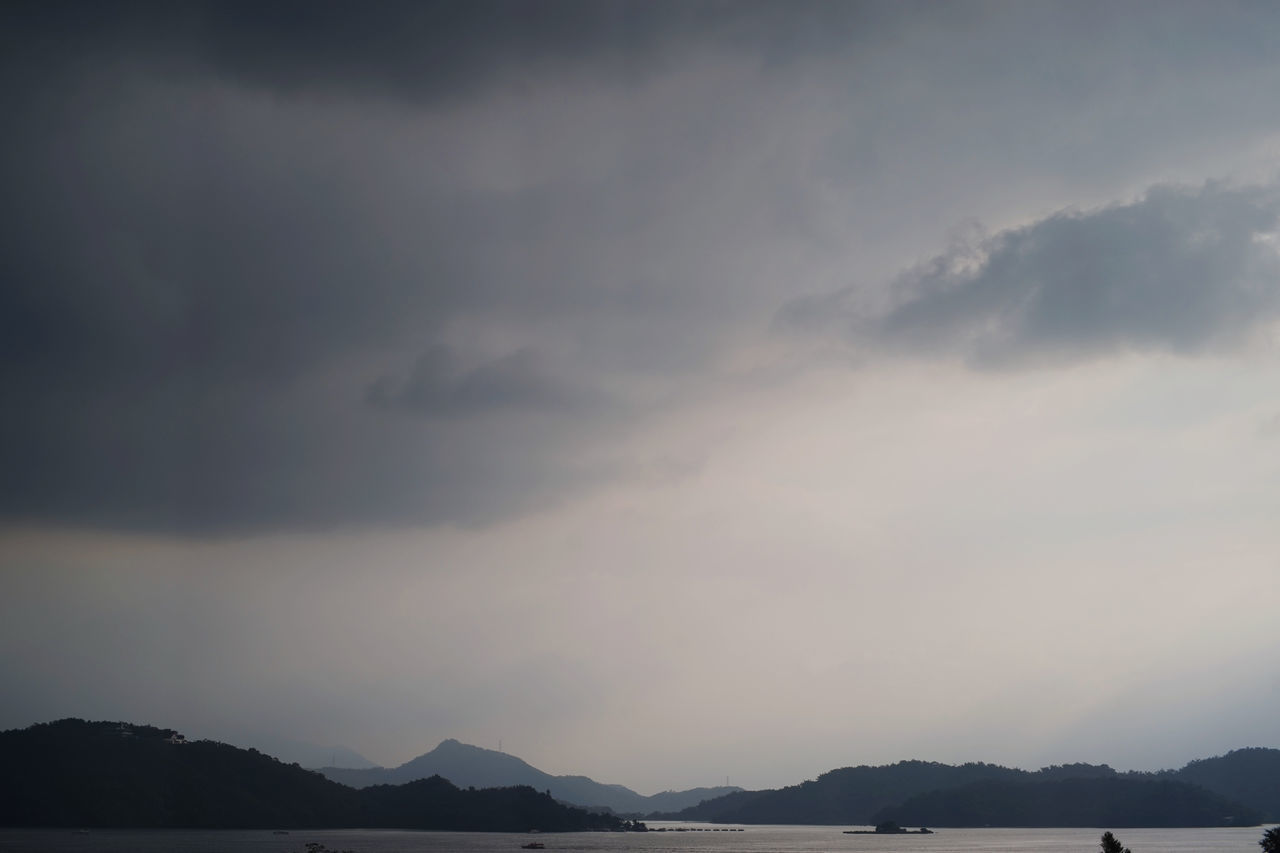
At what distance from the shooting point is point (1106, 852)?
7300 cm

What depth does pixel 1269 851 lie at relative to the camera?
8244 cm

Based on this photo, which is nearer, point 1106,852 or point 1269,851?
point 1106,852

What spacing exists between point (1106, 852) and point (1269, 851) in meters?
21.4
